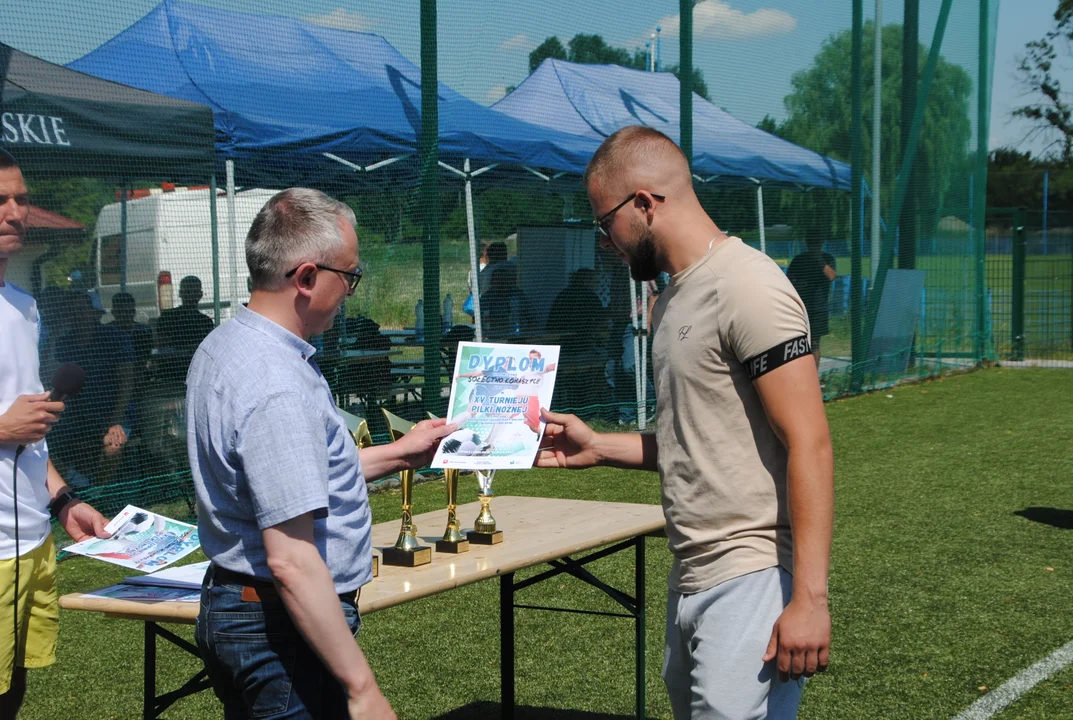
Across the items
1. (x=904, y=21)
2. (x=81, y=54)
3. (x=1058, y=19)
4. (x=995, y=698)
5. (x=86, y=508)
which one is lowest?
(x=995, y=698)

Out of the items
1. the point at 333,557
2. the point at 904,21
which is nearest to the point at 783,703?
the point at 333,557

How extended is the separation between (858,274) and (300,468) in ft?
42.9

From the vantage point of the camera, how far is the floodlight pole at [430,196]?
892 centimetres

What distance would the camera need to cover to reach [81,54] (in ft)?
22.9

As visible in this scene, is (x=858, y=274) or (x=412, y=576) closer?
(x=412, y=576)

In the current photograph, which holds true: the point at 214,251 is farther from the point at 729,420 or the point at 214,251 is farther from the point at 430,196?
the point at 729,420

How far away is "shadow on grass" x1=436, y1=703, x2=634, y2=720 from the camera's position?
4.47 m

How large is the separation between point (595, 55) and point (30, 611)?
30.2 feet

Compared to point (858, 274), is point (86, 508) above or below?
below

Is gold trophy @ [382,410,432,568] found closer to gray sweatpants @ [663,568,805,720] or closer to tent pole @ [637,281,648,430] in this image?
gray sweatpants @ [663,568,805,720]

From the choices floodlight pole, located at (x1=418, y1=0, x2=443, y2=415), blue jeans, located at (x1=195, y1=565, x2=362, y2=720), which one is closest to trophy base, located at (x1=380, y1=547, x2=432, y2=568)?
blue jeans, located at (x1=195, y1=565, x2=362, y2=720)

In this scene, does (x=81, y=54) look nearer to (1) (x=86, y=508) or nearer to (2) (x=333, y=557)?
(1) (x=86, y=508)

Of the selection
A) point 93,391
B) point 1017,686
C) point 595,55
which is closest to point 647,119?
point 595,55

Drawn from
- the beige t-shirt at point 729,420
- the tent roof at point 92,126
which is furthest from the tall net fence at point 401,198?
the beige t-shirt at point 729,420
